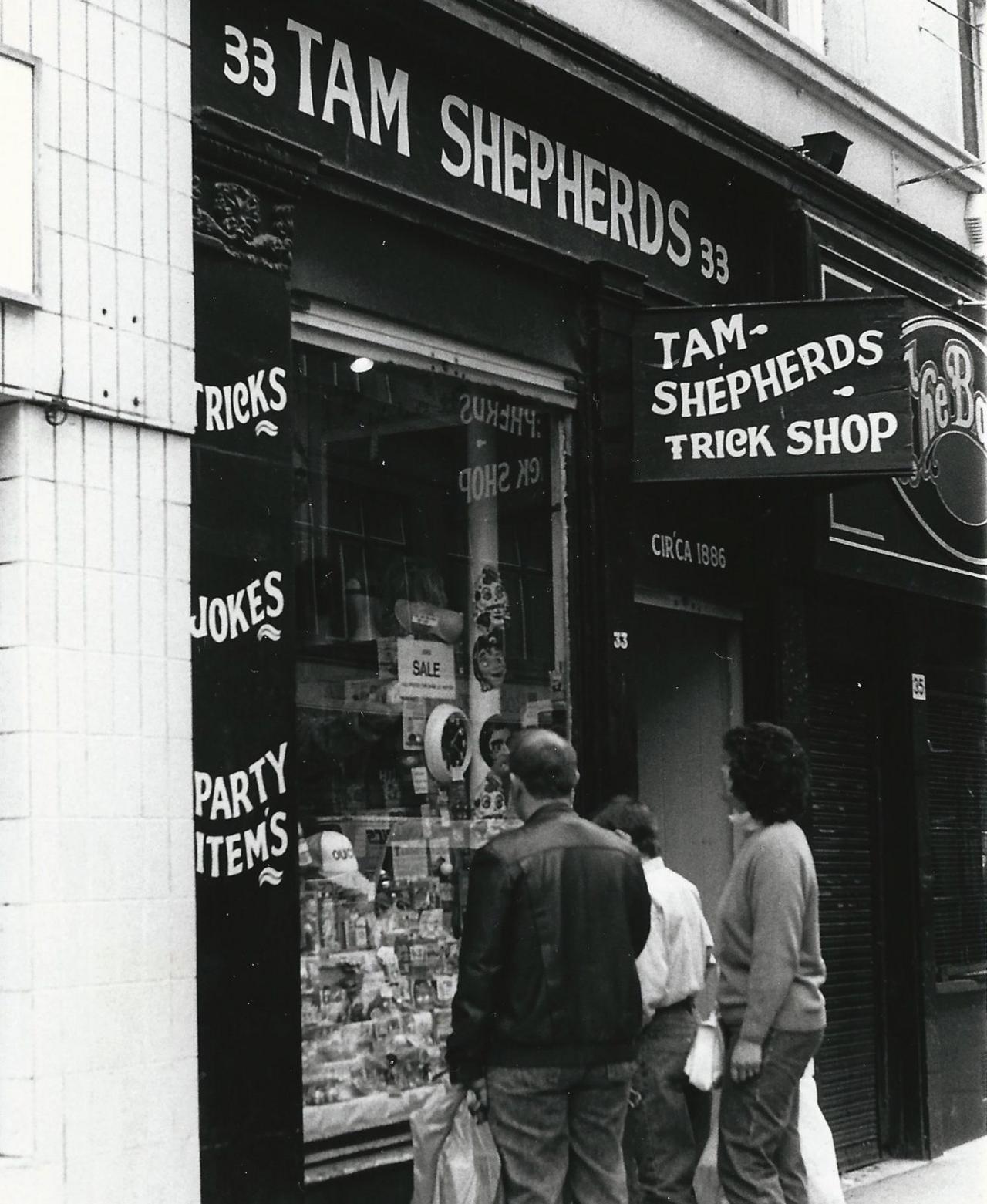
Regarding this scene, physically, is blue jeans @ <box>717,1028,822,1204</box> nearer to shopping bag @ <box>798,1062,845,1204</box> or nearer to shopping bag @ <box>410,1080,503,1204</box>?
shopping bag @ <box>798,1062,845,1204</box>

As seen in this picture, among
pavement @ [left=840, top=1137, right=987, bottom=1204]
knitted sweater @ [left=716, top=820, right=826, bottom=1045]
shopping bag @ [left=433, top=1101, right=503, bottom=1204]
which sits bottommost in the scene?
pavement @ [left=840, top=1137, right=987, bottom=1204]

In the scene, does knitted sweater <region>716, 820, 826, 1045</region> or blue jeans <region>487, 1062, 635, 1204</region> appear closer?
blue jeans <region>487, 1062, 635, 1204</region>

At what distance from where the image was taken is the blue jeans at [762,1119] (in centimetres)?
612

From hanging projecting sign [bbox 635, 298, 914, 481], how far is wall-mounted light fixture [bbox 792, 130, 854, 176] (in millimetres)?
1748

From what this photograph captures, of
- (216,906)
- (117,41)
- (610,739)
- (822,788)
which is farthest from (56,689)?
→ (822,788)

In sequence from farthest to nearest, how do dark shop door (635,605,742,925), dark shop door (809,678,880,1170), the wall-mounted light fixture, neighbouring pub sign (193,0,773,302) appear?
dark shop door (809,678,880,1170) < the wall-mounted light fixture < dark shop door (635,605,742,925) < neighbouring pub sign (193,0,773,302)

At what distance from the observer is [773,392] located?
8305 mm

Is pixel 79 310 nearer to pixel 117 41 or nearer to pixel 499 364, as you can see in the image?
pixel 117 41

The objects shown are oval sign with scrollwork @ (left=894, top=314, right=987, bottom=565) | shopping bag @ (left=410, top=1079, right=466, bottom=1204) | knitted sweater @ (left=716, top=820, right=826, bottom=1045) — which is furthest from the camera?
oval sign with scrollwork @ (left=894, top=314, right=987, bottom=565)

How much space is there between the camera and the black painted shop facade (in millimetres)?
6207

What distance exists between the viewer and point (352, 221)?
7.07m

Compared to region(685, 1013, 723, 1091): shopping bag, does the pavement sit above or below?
below

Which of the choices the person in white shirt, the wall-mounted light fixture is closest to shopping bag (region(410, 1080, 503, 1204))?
the person in white shirt

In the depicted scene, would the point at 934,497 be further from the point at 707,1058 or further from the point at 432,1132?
the point at 432,1132
